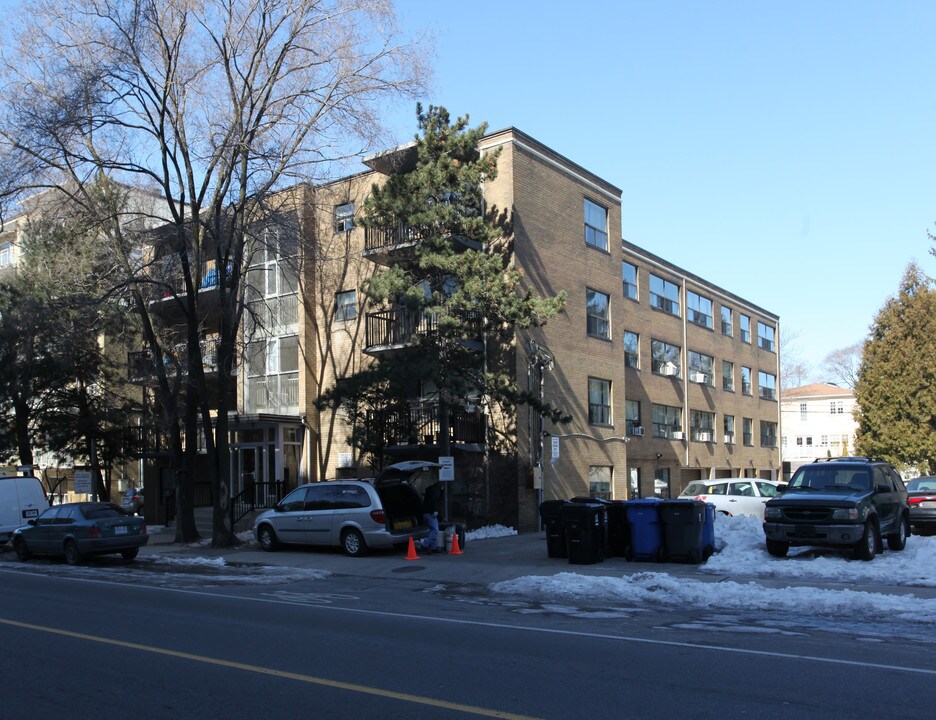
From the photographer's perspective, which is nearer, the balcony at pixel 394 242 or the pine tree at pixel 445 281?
the pine tree at pixel 445 281

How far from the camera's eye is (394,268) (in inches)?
858

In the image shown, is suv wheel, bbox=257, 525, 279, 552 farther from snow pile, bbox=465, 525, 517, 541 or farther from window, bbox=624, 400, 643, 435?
window, bbox=624, 400, 643, 435

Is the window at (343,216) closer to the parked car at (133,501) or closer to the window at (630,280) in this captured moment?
the parked car at (133,501)

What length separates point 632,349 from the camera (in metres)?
35.7

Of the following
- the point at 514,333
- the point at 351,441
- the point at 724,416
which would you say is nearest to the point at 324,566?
the point at 351,441

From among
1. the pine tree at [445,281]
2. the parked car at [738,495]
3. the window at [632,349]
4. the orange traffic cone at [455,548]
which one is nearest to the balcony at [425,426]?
the pine tree at [445,281]

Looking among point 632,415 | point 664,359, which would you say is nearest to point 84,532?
point 632,415

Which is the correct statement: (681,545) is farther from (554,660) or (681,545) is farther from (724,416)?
(724,416)

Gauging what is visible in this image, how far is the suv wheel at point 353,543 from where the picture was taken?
18.6 m

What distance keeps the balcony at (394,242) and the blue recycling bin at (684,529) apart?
9.37 m

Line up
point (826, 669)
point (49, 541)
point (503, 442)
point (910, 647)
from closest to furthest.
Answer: point (826, 669) → point (910, 647) → point (49, 541) → point (503, 442)

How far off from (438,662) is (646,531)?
30.1 ft

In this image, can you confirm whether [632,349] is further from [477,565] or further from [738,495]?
[477,565]

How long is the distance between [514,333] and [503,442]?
119 inches
